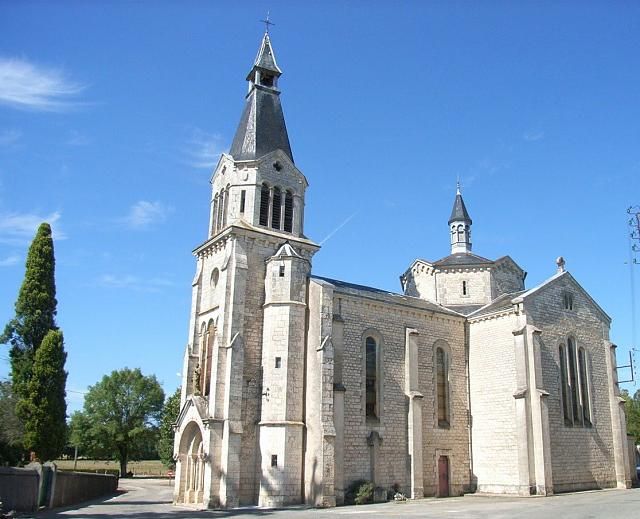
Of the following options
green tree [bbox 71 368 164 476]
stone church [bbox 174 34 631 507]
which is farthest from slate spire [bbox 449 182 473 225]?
green tree [bbox 71 368 164 476]

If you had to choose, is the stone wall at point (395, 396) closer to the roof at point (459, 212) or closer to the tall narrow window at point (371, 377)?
the tall narrow window at point (371, 377)

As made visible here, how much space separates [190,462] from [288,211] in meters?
14.4

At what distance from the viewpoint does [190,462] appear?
30.2 metres

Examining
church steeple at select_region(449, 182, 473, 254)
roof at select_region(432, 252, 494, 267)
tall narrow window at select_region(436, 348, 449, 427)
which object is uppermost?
church steeple at select_region(449, 182, 473, 254)

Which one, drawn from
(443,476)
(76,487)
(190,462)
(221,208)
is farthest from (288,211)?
(76,487)

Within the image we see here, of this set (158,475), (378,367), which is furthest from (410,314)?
(158,475)

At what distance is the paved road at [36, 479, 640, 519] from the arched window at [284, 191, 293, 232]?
14.8 metres

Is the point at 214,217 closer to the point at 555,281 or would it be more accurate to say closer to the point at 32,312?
the point at 32,312

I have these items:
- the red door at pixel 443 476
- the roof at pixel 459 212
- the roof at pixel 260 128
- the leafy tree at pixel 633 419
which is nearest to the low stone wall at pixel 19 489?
the roof at pixel 260 128

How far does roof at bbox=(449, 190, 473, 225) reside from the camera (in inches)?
1777

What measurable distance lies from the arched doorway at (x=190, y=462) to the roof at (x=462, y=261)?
2060 cm

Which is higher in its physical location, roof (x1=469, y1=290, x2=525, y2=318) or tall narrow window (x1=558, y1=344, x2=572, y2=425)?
roof (x1=469, y1=290, x2=525, y2=318)

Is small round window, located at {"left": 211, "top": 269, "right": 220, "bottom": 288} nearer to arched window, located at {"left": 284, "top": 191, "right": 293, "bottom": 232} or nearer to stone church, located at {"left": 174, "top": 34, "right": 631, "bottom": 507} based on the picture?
stone church, located at {"left": 174, "top": 34, "right": 631, "bottom": 507}

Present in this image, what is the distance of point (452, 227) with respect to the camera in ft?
148
